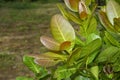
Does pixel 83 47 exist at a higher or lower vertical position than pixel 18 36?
higher

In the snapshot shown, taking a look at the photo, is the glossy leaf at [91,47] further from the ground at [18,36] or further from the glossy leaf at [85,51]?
the ground at [18,36]

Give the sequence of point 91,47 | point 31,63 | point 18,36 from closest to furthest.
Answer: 1. point 91,47
2. point 31,63
3. point 18,36

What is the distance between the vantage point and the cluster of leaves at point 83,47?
2.49 feet

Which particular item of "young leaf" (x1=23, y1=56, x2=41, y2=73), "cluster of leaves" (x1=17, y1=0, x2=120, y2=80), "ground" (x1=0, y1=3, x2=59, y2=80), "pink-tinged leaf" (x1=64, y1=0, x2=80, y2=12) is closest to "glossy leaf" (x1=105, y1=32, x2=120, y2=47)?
"cluster of leaves" (x1=17, y1=0, x2=120, y2=80)

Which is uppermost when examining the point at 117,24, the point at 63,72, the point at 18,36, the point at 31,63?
the point at 117,24

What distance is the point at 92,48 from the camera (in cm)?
75

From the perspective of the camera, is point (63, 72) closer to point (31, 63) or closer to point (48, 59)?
point (48, 59)

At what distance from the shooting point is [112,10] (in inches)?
31.4

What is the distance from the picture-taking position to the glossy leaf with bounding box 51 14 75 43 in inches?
30.9

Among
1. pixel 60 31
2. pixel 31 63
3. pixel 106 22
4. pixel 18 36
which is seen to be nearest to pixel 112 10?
pixel 106 22

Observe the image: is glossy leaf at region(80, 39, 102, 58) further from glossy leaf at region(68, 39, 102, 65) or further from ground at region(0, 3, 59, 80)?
ground at region(0, 3, 59, 80)

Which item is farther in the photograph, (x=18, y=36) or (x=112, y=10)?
(x=18, y=36)

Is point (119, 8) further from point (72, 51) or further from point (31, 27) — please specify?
point (31, 27)

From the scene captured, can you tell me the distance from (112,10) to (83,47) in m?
0.12
